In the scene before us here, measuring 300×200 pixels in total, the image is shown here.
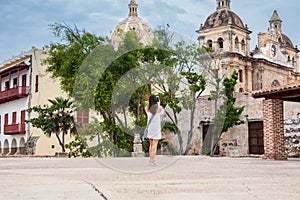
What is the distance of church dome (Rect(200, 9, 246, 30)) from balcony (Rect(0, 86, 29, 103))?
69.5 ft

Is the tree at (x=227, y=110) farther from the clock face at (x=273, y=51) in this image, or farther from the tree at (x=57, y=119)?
the clock face at (x=273, y=51)

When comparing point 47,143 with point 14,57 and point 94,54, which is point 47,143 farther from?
point 94,54

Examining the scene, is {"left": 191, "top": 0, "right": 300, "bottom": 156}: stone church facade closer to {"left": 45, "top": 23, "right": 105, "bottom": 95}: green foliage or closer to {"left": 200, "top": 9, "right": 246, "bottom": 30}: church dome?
{"left": 200, "top": 9, "right": 246, "bottom": 30}: church dome

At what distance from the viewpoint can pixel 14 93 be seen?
1255 inches

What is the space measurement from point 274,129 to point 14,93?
22.0 m

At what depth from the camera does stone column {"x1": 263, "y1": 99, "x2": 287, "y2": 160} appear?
14039 mm

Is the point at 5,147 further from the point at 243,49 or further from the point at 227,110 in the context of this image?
the point at 243,49

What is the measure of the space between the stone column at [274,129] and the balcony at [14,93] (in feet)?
67.7

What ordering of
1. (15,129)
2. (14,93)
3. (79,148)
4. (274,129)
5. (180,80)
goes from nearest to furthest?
1. (274,129)
2. (180,80)
3. (79,148)
4. (15,129)
5. (14,93)

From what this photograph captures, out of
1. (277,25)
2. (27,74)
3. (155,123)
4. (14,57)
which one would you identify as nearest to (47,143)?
(27,74)

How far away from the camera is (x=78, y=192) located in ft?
14.4

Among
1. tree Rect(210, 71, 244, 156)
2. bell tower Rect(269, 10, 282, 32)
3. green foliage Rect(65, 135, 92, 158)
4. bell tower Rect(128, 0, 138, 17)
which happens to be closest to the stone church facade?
→ bell tower Rect(269, 10, 282, 32)

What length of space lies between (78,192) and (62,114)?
67.6ft

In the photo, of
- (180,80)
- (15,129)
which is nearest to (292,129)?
(180,80)
